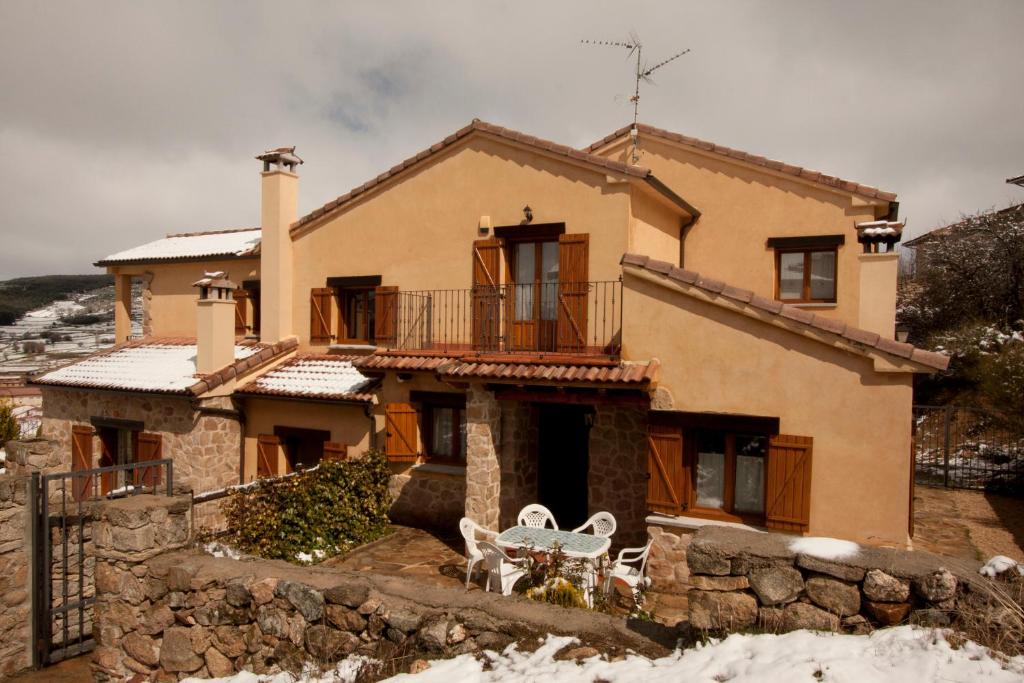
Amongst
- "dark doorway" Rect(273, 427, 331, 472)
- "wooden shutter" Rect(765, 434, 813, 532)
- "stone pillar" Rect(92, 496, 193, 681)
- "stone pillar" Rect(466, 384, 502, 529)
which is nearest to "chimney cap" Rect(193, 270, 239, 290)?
"dark doorway" Rect(273, 427, 331, 472)

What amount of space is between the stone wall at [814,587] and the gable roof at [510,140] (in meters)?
7.37

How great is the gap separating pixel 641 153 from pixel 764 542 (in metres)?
10.3

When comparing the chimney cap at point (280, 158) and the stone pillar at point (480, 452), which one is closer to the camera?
the stone pillar at point (480, 452)

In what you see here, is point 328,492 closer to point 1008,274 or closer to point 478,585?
point 478,585

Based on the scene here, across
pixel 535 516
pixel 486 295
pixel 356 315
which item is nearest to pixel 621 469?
pixel 535 516

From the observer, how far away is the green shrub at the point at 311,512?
9516 millimetres

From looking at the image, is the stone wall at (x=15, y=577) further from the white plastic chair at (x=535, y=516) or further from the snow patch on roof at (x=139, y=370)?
the snow patch on roof at (x=139, y=370)

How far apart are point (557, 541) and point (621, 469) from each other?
345 cm

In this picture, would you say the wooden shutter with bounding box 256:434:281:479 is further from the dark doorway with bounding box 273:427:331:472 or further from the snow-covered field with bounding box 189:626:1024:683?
the snow-covered field with bounding box 189:626:1024:683

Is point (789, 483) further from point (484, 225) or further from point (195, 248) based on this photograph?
point (195, 248)

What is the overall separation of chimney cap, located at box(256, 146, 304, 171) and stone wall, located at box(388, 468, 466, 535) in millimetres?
7880

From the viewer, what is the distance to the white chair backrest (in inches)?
293

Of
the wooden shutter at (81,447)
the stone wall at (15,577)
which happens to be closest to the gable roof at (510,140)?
the wooden shutter at (81,447)

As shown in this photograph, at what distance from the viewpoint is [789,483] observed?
7922 mm
